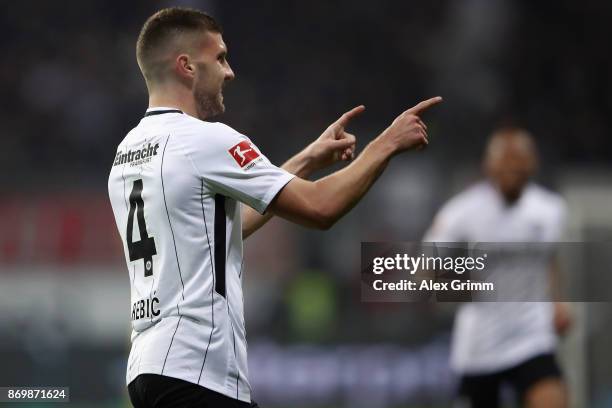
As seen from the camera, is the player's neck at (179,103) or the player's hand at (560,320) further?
the player's hand at (560,320)

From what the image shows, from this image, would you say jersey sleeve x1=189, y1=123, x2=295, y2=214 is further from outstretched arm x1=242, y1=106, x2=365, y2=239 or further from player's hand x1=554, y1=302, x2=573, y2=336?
player's hand x1=554, y1=302, x2=573, y2=336

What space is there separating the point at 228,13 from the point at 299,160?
10465 mm

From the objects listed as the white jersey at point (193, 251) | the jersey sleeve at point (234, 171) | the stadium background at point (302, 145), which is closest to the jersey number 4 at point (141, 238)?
the white jersey at point (193, 251)

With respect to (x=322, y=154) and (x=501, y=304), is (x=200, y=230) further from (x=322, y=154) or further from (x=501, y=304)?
(x=501, y=304)

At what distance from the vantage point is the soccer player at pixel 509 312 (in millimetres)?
6320

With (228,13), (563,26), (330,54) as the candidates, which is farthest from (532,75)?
(228,13)

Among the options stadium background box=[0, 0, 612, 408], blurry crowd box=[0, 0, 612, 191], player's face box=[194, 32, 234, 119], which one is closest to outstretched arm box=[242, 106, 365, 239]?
player's face box=[194, 32, 234, 119]

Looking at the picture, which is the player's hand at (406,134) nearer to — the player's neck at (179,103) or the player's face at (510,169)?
the player's neck at (179,103)

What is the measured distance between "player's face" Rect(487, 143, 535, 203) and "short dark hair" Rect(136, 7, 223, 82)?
3556 mm

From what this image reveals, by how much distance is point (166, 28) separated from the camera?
3.48m

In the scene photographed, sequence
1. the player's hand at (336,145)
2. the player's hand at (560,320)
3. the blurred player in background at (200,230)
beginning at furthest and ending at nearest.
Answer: the player's hand at (560,320)
the player's hand at (336,145)
the blurred player in background at (200,230)

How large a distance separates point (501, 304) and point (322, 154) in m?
3.14

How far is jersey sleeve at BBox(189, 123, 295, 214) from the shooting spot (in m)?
3.19

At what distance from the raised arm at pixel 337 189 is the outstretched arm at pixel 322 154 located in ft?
0.87
